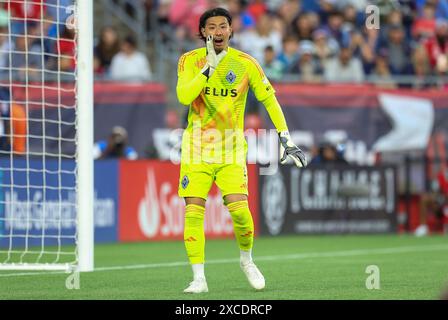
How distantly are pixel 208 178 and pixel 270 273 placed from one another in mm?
2502

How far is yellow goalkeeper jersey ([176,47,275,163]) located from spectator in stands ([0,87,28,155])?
6653 mm

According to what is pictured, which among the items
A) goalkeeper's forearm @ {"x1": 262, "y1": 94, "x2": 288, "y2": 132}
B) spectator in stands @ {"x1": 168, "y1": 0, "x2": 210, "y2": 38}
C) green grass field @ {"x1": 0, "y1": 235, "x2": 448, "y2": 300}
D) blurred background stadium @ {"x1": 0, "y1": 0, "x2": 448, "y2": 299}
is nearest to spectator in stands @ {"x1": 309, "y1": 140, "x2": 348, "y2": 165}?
blurred background stadium @ {"x1": 0, "y1": 0, "x2": 448, "y2": 299}

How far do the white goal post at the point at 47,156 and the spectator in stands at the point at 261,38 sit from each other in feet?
12.8

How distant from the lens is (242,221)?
1045cm

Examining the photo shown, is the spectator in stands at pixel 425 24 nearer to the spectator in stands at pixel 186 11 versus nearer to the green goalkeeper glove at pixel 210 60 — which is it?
the spectator in stands at pixel 186 11

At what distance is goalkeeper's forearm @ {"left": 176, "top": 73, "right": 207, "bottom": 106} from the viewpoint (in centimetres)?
1013

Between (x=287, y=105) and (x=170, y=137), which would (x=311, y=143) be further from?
(x=170, y=137)

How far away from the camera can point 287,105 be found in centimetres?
2200

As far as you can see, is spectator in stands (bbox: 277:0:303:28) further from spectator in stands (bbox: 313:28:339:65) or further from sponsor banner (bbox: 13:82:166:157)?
sponsor banner (bbox: 13:82:166:157)

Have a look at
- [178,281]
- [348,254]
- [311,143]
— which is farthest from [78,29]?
[311,143]

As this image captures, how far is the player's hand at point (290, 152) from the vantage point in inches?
409

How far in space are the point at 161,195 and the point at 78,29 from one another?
712cm
